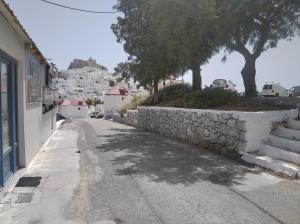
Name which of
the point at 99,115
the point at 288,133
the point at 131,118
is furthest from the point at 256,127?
the point at 99,115

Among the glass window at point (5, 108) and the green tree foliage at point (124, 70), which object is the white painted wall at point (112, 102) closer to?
the green tree foliage at point (124, 70)

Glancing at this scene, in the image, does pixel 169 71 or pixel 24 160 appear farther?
pixel 169 71

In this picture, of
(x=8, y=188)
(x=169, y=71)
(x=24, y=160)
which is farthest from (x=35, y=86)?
(x=169, y=71)

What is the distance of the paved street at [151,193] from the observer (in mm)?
5719

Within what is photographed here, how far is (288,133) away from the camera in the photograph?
10.4 m

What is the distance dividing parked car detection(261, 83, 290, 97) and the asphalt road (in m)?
23.3

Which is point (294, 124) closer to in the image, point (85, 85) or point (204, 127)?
point (204, 127)

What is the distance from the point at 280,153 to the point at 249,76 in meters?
7.04

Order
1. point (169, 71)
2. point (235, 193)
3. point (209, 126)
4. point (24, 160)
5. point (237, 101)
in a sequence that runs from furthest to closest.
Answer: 1. point (169, 71)
2. point (237, 101)
3. point (209, 126)
4. point (24, 160)
5. point (235, 193)

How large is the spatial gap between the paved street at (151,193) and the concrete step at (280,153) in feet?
2.83

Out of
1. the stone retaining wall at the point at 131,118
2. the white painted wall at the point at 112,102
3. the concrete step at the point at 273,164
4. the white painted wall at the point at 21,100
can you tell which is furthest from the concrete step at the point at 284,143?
the white painted wall at the point at 112,102

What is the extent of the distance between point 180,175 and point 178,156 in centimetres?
282

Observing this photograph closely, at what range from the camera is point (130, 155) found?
11.5m

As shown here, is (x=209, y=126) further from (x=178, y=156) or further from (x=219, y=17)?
(x=219, y=17)
